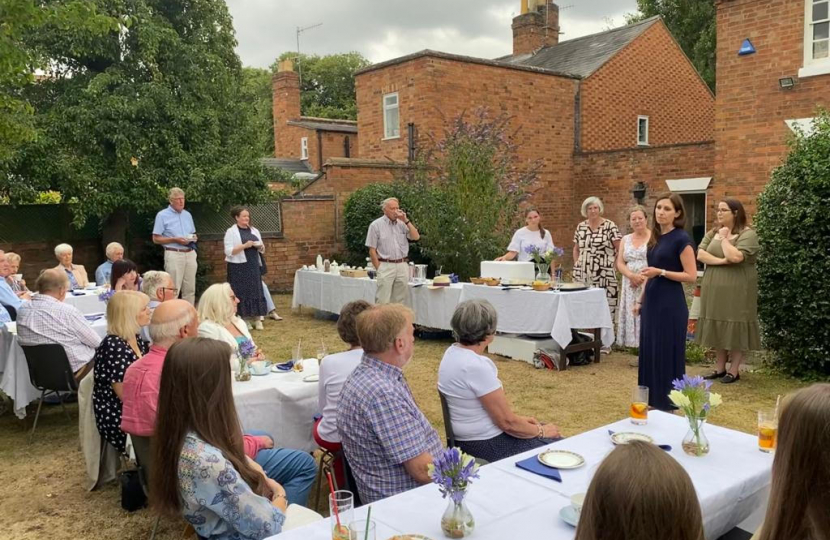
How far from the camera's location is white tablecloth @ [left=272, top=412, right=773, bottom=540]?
2.06m

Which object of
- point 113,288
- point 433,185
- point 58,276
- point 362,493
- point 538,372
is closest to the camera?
point 362,493

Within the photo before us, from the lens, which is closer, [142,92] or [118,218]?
[142,92]

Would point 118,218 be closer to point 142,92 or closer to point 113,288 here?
point 142,92

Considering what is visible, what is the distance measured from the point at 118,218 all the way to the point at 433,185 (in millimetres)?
5831

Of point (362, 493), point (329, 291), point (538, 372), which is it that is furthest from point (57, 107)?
point (362, 493)

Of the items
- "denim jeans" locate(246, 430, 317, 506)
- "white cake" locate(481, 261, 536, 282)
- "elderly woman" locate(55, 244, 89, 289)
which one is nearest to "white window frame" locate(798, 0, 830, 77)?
"white cake" locate(481, 261, 536, 282)

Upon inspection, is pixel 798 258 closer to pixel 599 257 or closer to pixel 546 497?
pixel 599 257

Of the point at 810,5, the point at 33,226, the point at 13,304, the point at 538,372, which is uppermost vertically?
the point at 810,5

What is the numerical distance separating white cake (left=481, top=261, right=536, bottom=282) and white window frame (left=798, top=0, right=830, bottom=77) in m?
5.31

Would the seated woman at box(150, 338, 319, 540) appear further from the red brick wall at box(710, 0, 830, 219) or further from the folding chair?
the red brick wall at box(710, 0, 830, 219)

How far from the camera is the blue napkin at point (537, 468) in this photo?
244 centimetres

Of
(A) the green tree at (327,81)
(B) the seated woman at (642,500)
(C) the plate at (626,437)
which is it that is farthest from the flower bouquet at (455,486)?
(A) the green tree at (327,81)

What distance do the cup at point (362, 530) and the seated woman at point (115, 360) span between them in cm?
229

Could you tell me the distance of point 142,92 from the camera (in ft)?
36.1
